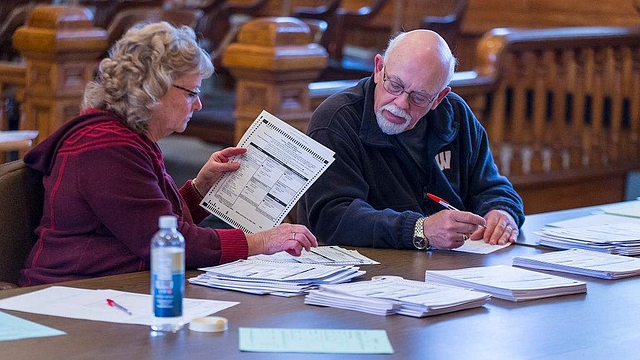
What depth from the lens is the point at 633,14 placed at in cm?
791

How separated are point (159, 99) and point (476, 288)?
0.84 metres

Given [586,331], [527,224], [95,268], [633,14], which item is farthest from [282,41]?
[633,14]

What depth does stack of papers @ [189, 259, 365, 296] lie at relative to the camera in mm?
2342

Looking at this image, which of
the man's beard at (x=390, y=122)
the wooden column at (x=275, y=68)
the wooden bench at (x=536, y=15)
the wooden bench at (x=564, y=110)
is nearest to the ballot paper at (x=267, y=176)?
the man's beard at (x=390, y=122)

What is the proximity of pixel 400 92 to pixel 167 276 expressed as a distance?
1340 millimetres

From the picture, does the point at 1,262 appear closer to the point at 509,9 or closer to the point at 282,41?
the point at 282,41

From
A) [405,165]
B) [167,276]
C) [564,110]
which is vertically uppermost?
[167,276]

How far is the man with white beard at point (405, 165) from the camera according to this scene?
2.93 meters

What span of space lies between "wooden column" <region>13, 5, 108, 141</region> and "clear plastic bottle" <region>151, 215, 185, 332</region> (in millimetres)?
3045

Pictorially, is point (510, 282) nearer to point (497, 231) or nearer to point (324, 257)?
point (324, 257)

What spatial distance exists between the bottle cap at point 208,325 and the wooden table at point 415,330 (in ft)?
0.06

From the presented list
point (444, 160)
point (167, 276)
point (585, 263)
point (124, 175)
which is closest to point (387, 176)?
point (444, 160)

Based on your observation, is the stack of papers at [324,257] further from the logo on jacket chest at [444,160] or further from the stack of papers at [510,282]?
the logo on jacket chest at [444,160]

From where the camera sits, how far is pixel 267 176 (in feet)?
9.16
